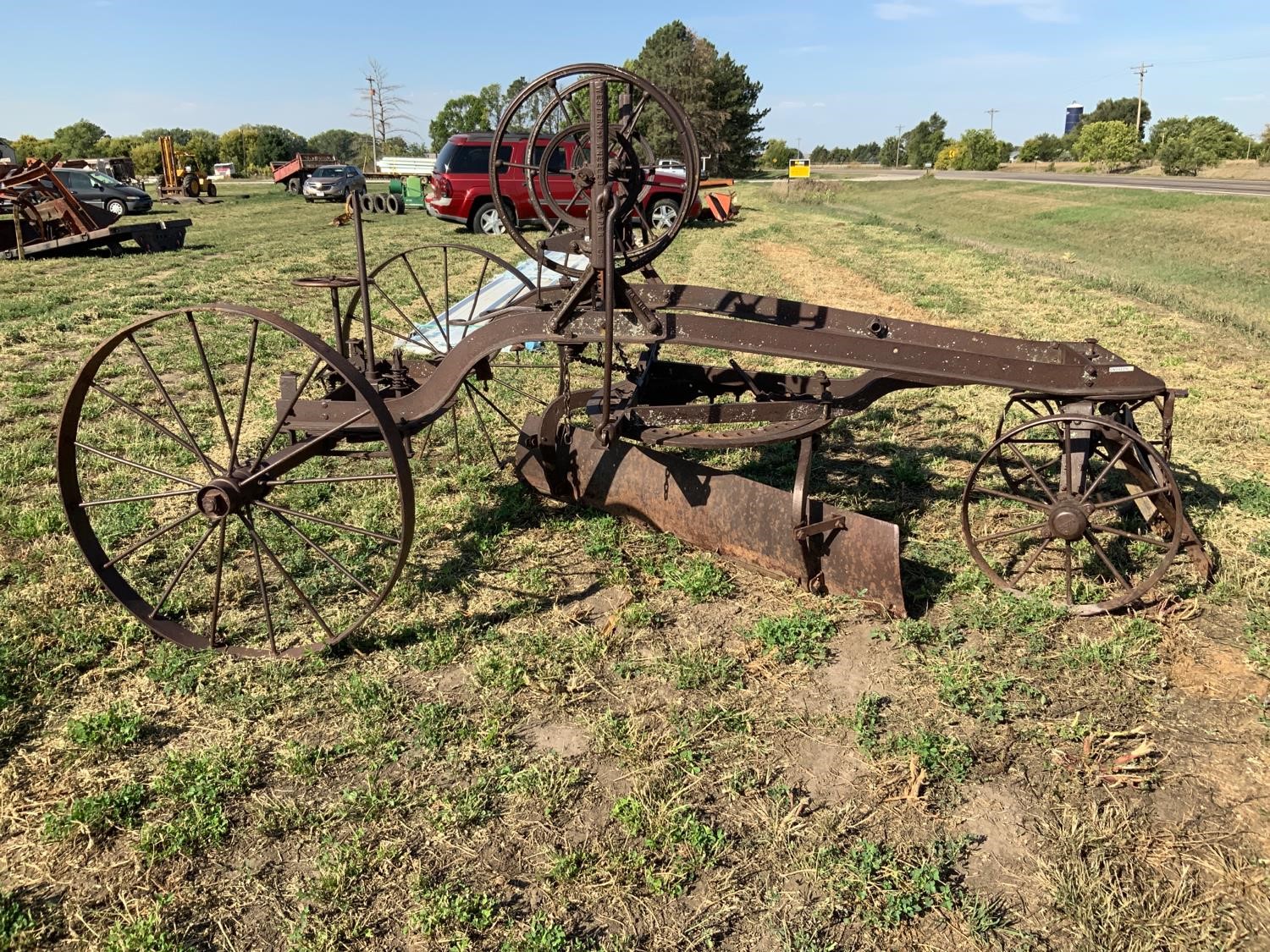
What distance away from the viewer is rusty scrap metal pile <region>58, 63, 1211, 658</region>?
129 inches

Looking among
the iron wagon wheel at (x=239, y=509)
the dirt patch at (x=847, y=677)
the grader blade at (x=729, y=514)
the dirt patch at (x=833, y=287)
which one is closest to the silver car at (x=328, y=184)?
the dirt patch at (x=833, y=287)

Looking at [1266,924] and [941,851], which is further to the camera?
[941,851]


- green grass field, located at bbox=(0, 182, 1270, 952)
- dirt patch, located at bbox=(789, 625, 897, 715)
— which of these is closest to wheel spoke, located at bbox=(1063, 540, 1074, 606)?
green grass field, located at bbox=(0, 182, 1270, 952)

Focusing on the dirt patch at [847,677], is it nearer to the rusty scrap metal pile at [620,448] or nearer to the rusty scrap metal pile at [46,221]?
the rusty scrap metal pile at [620,448]

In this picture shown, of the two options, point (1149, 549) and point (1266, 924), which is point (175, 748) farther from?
point (1149, 549)

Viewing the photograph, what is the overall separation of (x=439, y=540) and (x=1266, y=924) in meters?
3.56

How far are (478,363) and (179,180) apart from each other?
38175 millimetres

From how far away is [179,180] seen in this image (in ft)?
115

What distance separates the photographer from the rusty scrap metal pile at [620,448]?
10.8 feet

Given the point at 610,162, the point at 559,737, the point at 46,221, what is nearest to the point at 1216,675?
the point at 559,737

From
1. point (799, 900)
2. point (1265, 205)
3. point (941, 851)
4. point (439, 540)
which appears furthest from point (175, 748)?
point (1265, 205)

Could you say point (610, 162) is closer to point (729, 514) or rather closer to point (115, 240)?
point (729, 514)

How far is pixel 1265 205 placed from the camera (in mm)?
19984

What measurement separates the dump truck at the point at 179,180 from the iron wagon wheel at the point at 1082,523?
118 ft
